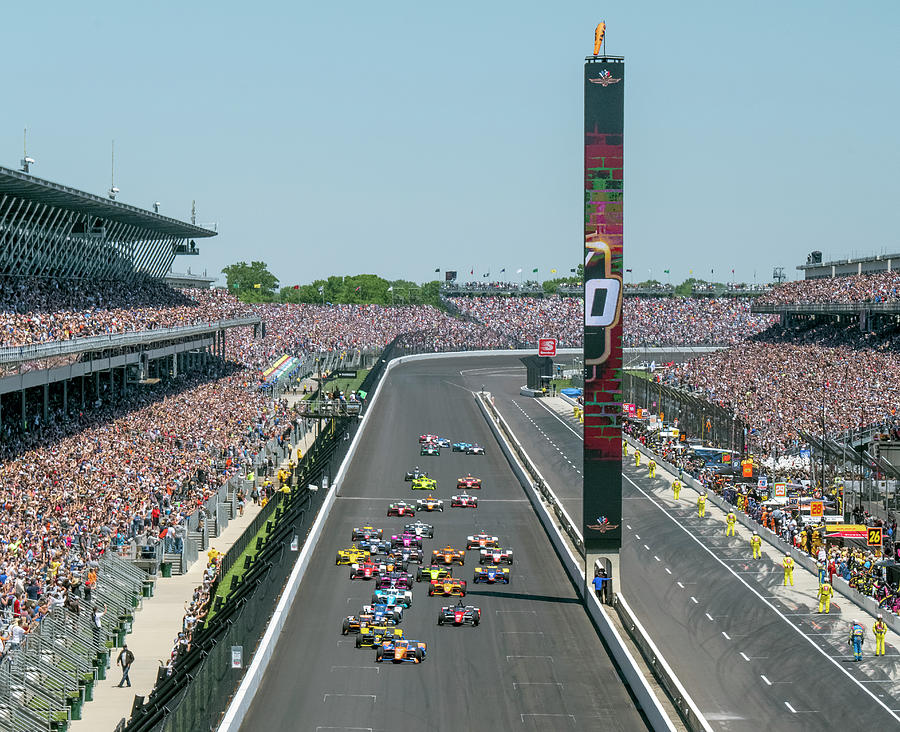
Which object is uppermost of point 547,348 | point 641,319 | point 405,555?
point 641,319

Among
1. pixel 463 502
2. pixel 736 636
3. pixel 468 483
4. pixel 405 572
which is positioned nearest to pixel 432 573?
pixel 405 572

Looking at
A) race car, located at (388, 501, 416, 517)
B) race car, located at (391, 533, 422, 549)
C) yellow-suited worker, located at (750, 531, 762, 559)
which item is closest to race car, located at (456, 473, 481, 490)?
race car, located at (388, 501, 416, 517)

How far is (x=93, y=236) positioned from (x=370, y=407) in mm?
28907

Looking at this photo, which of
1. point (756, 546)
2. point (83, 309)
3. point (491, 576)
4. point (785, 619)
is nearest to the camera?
point (785, 619)

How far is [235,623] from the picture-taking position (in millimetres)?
31562

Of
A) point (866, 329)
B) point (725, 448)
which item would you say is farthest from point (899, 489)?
point (866, 329)

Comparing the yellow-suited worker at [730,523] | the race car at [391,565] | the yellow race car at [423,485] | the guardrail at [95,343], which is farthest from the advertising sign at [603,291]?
the yellow race car at [423,485]

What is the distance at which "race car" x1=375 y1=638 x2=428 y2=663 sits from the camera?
35.0 m

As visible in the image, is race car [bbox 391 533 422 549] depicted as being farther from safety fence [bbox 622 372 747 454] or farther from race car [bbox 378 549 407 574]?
safety fence [bbox 622 372 747 454]

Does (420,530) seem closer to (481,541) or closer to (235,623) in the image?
(481,541)

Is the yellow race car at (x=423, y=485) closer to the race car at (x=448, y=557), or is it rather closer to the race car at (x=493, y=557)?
the race car at (x=448, y=557)

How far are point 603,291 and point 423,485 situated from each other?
25989 millimetres

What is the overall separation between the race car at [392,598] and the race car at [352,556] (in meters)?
5.82

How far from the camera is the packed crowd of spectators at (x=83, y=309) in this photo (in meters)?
54.5
